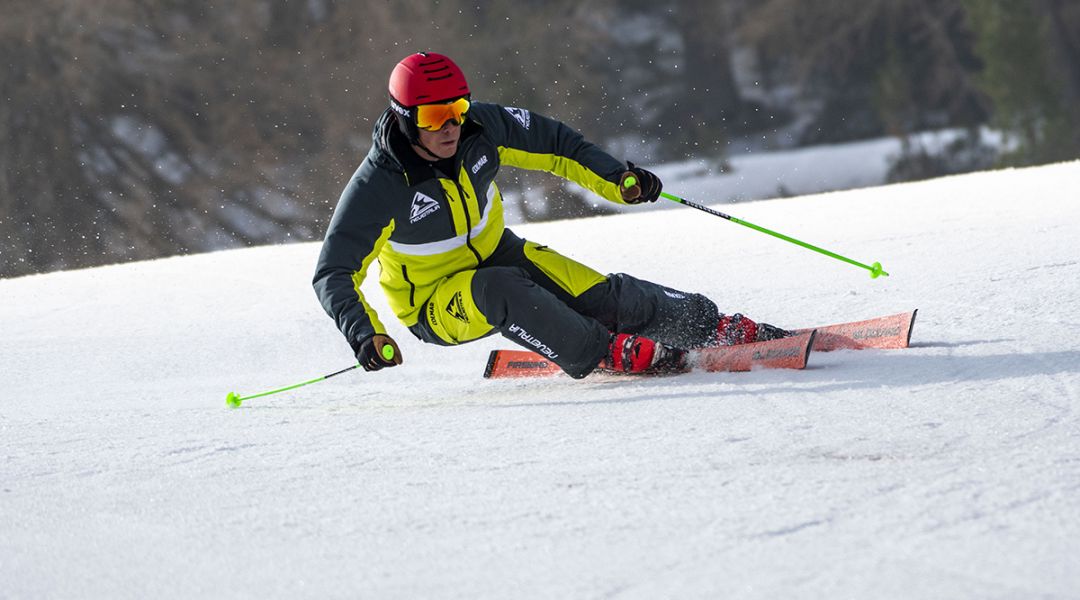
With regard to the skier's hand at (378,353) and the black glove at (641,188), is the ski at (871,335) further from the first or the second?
the skier's hand at (378,353)

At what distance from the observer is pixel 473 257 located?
325 centimetres

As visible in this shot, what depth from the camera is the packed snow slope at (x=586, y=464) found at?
1.74 metres

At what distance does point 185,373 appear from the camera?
13.1ft

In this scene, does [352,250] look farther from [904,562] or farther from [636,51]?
[636,51]

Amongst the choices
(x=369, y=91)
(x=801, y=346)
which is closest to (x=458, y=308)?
(x=801, y=346)

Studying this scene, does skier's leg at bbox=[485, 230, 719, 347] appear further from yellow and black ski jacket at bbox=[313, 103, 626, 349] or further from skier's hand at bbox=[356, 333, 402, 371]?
skier's hand at bbox=[356, 333, 402, 371]

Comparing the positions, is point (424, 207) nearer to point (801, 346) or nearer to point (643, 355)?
point (643, 355)

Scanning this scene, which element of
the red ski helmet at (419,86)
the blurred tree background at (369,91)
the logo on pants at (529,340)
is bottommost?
the logo on pants at (529,340)

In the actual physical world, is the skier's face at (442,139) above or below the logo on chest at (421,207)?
above

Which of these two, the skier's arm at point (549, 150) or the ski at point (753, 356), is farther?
the skier's arm at point (549, 150)

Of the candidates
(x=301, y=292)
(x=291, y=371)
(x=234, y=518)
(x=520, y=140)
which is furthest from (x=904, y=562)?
Result: (x=301, y=292)

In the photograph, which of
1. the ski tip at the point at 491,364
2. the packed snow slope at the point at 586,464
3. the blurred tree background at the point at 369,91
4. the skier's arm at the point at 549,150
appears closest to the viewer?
the packed snow slope at the point at 586,464

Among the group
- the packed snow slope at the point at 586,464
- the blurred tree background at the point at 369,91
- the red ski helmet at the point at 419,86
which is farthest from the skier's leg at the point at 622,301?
the blurred tree background at the point at 369,91

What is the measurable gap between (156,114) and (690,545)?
18.9 meters
